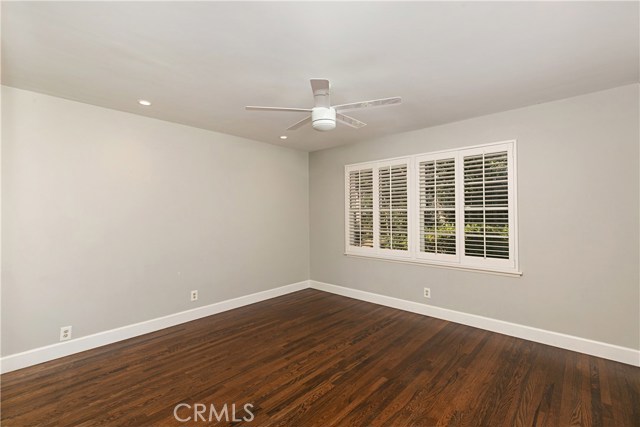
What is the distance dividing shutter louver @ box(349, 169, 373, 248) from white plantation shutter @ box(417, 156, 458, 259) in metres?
0.87

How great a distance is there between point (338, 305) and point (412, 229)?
1.66 meters

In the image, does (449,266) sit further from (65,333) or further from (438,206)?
(65,333)

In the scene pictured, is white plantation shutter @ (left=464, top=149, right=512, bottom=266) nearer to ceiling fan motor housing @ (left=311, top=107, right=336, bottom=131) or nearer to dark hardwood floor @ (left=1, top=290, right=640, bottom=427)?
dark hardwood floor @ (left=1, top=290, right=640, bottom=427)

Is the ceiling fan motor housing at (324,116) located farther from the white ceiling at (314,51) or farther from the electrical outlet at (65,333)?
the electrical outlet at (65,333)

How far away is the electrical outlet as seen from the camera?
3.01 m

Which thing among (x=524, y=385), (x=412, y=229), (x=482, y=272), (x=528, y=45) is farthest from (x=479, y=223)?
(x=528, y=45)

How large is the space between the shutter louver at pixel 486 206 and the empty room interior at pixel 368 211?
0.02 meters

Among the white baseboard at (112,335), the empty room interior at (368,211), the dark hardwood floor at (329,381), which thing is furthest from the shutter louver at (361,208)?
the white baseboard at (112,335)

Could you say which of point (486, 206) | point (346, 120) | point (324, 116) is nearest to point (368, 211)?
point (486, 206)

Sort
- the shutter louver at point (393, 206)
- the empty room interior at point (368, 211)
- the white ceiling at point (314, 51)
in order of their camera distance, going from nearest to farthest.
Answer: the white ceiling at point (314, 51)
the empty room interior at point (368, 211)
the shutter louver at point (393, 206)

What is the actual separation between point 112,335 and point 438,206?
4.33 metres

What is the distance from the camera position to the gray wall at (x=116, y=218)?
9.22 feet

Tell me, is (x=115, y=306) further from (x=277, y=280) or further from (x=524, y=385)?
(x=524, y=385)

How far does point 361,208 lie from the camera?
495 centimetres
